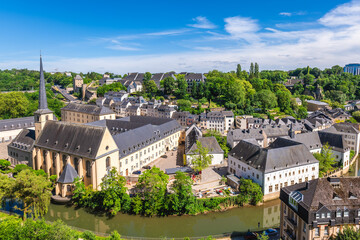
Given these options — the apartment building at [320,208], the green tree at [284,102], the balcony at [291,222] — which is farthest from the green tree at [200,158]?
the green tree at [284,102]

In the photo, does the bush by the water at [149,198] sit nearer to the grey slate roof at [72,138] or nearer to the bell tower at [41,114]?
the grey slate roof at [72,138]

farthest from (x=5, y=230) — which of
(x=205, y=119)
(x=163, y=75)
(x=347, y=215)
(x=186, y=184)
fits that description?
(x=163, y=75)

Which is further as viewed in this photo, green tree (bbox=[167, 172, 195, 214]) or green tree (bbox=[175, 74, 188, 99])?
green tree (bbox=[175, 74, 188, 99])

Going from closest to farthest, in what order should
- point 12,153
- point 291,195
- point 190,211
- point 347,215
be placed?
point 347,215 → point 291,195 → point 190,211 → point 12,153

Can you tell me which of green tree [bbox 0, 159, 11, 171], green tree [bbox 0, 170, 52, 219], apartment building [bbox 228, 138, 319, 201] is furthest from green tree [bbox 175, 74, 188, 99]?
green tree [bbox 0, 170, 52, 219]

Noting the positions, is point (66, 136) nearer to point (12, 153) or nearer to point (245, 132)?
point (12, 153)

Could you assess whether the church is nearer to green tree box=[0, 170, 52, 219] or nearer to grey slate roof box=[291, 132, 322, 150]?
green tree box=[0, 170, 52, 219]
